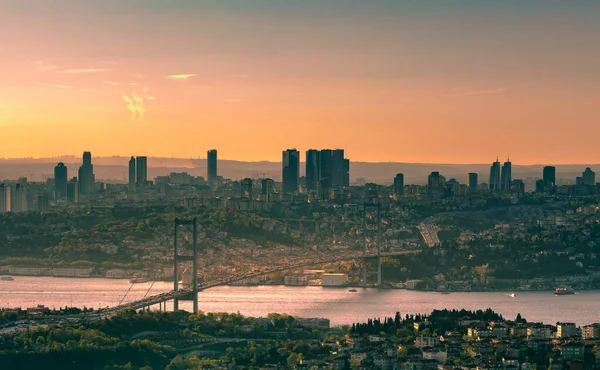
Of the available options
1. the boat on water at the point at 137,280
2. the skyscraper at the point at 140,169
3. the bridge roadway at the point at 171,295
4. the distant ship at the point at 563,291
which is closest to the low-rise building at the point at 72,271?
the boat on water at the point at 137,280

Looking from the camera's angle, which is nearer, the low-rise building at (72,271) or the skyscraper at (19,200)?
the low-rise building at (72,271)

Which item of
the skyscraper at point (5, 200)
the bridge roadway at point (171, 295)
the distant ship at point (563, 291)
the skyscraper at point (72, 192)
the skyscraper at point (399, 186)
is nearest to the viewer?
the bridge roadway at point (171, 295)

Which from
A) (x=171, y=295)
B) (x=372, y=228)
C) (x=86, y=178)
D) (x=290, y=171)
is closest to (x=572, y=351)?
(x=171, y=295)

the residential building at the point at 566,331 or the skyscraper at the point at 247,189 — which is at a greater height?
the skyscraper at the point at 247,189

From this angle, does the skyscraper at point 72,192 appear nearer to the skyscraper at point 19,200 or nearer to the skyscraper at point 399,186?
the skyscraper at point 19,200

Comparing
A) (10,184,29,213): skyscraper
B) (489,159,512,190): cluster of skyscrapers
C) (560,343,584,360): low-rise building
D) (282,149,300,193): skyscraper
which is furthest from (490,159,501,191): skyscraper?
(560,343,584,360): low-rise building

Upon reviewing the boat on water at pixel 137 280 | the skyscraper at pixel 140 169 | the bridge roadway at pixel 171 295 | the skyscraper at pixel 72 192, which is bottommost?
the boat on water at pixel 137 280
